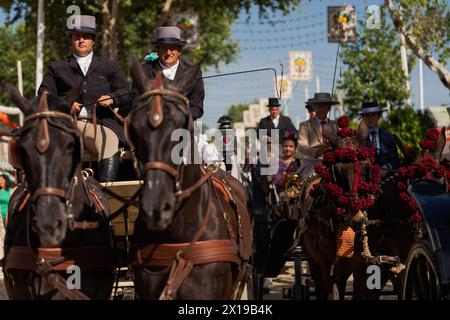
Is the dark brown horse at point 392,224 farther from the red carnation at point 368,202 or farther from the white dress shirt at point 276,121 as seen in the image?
the white dress shirt at point 276,121

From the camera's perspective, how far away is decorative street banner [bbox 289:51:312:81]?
3272 cm

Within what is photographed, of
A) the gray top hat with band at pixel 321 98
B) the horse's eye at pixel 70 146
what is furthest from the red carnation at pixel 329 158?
the horse's eye at pixel 70 146

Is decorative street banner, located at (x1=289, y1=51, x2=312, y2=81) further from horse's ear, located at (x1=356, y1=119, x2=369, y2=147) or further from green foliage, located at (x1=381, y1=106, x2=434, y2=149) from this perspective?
horse's ear, located at (x1=356, y1=119, x2=369, y2=147)

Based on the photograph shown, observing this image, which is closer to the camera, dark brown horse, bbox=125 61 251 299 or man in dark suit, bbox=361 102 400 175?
dark brown horse, bbox=125 61 251 299

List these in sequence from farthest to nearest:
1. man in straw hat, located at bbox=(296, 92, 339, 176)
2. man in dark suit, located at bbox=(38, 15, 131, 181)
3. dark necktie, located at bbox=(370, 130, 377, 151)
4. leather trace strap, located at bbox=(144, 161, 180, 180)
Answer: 1. man in straw hat, located at bbox=(296, 92, 339, 176)
2. dark necktie, located at bbox=(370, 130, 377, 151)
3. man in dark suit, located at bbox=(38, 15, 131, 181)
4. leather trace strap, located at bbox=(144, 161, 180, 180)

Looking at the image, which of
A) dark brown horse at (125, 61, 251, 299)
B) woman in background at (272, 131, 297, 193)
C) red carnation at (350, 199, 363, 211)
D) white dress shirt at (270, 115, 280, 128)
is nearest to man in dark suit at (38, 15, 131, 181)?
dark brown horse at (125, 61, 251, 299)

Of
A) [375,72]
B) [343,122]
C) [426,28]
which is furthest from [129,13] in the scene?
[343,122]

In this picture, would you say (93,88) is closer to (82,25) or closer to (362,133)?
(82,25)

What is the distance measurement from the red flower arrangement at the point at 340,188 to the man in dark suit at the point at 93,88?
8.08 feet

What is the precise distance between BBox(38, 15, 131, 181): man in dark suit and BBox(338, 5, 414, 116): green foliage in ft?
80.2

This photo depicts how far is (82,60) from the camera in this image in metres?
8.50
